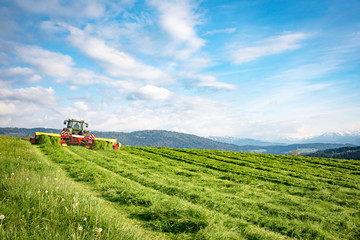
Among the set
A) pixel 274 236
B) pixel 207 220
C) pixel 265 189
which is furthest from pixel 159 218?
pixel 265 189

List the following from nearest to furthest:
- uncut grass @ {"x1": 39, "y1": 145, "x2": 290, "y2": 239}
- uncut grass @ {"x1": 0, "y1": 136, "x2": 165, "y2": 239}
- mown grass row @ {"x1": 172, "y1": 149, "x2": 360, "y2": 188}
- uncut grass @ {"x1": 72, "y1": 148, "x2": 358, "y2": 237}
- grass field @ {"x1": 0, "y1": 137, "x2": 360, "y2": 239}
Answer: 1. uncut grass @ {"x1": 0, "y1": 136, "x2": 165, "y2": 239}
2. grass field @ {"x1": 0, "y1": 137, "x2": 360, "y2": 239}
3. uncut grass @ {"x1": 39, "y1": 145, "x2": 290, "y2": 239}
4. uncut grass @ {"x1": 72, "y1": 148, "x2": 358, "y2": 237}
5. mown grass row @ {"x1": 172, "y1": 149, "x2": 360, "y2": 188}

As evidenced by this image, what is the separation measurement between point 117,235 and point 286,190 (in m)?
10.7

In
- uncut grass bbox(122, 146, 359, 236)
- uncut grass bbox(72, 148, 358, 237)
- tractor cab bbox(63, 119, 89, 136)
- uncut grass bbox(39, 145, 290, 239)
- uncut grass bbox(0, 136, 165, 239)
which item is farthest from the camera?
tractor cab bbox(63, 119, 89, 136)

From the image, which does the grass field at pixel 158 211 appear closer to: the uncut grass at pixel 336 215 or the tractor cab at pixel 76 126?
the uncut grass at pixel 336 215

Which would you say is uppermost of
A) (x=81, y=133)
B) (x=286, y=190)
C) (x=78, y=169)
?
(x=81, y=133)

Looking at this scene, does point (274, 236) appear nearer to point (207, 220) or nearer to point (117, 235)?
point (207, 220)

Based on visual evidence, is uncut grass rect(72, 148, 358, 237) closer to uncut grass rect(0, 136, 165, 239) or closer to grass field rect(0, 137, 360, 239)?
grass field rect(0, 137, 360, 239)

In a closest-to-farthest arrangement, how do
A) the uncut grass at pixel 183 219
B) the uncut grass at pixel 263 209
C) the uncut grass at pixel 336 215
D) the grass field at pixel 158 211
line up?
the grass field at pixel 158 211
the uncut grass at pixel 183 219
the uncut grass at pixel 263 209
the uncut grass at pixel 336 215

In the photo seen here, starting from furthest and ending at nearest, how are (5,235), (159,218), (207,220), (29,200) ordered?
(159,218), (207,220), (29,200), (5,235)

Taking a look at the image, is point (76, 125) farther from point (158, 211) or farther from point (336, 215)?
point (336, 215)

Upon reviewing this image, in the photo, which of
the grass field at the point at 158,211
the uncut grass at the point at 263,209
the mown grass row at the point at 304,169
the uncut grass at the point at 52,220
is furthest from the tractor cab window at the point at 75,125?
the uncut grass at the point at 52,220

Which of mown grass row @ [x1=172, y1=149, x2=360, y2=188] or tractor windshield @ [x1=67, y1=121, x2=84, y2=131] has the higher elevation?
tractor windshield @ [x1=67, y1=121, x2=84, y2=131]

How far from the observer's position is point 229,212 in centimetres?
726

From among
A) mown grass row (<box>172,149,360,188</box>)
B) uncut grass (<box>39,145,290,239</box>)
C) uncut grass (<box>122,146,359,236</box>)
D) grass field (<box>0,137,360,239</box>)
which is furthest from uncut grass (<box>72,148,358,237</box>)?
mown grass row (<box>172,149,360,188</box>)
